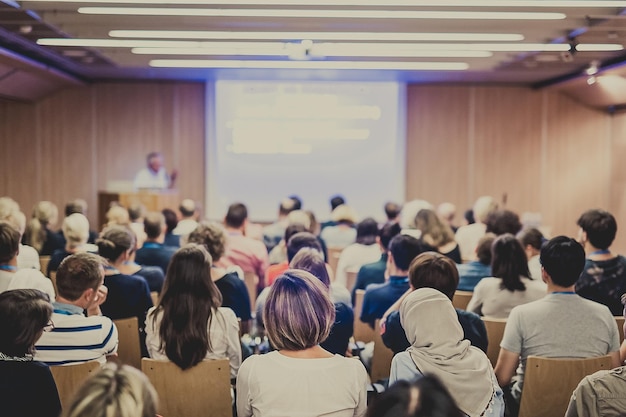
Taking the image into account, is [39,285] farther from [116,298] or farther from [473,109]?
[473,109]

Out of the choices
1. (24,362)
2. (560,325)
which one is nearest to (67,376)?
(24,362)

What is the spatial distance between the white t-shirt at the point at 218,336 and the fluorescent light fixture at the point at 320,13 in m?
3.59

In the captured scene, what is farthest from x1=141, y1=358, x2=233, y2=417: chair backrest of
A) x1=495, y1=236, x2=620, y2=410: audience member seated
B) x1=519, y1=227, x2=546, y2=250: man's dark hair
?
x1=519, y1=227, x2=546, y2=250: man's dark hair

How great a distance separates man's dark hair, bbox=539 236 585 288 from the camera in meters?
3.75

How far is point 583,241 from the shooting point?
5129mm

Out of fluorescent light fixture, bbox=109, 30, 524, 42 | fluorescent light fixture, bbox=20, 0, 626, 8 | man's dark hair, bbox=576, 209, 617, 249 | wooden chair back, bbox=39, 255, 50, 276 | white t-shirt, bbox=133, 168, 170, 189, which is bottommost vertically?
wooden chair back, bbox=39, 255, 50, 276

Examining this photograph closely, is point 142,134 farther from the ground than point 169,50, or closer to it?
closer to it

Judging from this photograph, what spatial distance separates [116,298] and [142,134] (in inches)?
319

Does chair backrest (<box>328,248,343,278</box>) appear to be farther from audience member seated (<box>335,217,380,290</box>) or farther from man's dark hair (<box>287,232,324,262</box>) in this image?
man's dark hair (<box>287,232,324,262</box>)

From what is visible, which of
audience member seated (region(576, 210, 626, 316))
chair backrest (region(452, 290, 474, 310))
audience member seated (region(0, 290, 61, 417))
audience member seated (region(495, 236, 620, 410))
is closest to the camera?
audience member seated (region(0, 290, 61, 417))

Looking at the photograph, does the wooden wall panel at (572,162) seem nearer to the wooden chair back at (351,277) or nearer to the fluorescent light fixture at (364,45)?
the fluorescent light fixture at (364,45)

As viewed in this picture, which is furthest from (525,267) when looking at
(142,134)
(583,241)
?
(142,134)

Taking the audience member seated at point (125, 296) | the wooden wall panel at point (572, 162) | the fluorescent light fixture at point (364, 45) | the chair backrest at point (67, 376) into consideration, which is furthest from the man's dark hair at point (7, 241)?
the wooden wall panel at point (572, 162)

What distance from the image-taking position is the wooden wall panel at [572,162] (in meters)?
12.5
